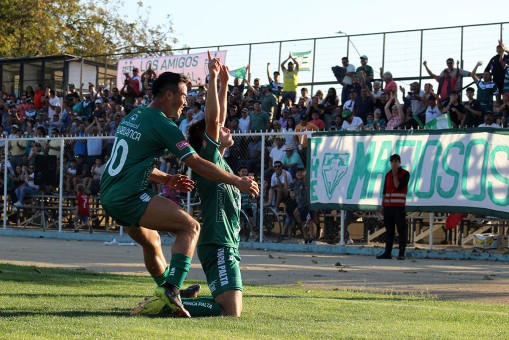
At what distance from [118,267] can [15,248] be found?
5.22 metres

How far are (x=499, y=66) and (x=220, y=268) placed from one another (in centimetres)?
1466

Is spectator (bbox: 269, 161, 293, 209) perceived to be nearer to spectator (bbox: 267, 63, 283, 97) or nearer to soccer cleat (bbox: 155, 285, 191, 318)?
spectator (bbox: 267, 63, 283, 97)

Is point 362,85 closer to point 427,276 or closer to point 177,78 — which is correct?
point 427,276

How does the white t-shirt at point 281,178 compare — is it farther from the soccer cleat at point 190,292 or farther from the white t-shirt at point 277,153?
the soccer cleat at point 190,292

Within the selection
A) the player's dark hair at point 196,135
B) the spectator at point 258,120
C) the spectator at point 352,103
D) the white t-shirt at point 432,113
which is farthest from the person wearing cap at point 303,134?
the player's dark hair at point 196,135

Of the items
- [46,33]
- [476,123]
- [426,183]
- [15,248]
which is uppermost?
[46,33]

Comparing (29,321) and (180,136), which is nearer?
(29,321)

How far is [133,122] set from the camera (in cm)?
741

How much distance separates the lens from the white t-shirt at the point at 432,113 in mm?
20125

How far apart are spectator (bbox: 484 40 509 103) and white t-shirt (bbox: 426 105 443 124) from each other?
4.87 ft

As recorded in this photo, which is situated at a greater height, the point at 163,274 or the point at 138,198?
the point at 138,198

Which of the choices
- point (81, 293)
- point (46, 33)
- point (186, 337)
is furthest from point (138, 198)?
point (46, 33)

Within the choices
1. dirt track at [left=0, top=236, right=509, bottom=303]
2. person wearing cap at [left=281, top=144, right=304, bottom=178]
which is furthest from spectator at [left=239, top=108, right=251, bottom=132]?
dirt track at [left=0, top=236, right=509, bottom=303]

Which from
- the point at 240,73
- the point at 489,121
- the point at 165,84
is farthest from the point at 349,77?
the point at 165,84
